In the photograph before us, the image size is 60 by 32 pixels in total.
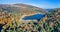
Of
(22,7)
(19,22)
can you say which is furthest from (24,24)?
(22,7)

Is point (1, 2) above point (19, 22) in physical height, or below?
above

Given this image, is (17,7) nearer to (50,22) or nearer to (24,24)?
(24,24)

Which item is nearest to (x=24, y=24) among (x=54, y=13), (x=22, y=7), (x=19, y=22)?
(x=19, y=22)

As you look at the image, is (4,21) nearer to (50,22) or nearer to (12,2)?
(12,2)

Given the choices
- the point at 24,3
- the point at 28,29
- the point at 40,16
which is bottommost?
the point at 28,29

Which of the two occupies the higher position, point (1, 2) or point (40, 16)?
point (1, 2)

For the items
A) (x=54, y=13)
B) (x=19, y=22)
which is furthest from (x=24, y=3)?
(x=54, y=13)

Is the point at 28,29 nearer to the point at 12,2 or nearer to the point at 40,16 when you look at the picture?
the point at 40,16
